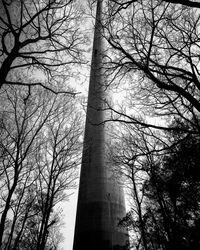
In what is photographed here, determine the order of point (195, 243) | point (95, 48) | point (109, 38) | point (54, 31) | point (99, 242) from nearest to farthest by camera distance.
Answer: point (109, 38) → point (54, 31) → point (195, 243) → point (99, 242) → point (95, 48)

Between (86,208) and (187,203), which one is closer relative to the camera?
(187,203)

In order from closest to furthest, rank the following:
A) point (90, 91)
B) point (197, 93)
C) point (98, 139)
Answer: point (197, 93) → point (98, 139) → point (90, 91)

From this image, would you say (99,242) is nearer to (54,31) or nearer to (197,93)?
(197,93)

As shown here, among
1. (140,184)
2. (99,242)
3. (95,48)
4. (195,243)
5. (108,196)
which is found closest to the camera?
(195,243)

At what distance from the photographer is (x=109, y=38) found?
634 centimetres

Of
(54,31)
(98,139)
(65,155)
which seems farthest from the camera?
(98,139)

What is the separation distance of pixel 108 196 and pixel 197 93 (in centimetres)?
1082

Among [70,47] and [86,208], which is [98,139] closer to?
[86,208]

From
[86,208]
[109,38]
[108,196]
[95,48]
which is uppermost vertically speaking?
[95,48]

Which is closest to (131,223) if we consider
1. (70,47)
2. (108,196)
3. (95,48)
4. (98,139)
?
(108,196)

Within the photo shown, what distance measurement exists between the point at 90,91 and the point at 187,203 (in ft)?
55.4

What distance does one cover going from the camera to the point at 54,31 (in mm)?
7078

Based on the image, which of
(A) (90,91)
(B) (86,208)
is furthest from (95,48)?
(B) (86,208)

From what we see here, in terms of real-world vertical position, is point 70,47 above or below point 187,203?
above
